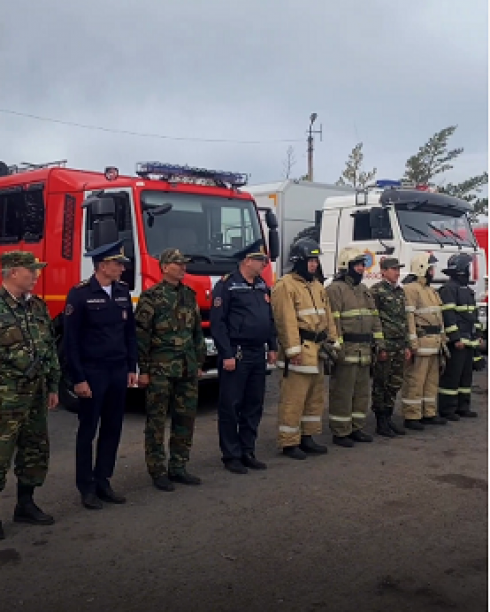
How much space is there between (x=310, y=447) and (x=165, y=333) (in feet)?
6.38

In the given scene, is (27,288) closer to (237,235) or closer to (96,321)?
(96,321)

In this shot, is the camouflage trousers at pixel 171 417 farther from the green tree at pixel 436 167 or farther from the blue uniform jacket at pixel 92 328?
the green tree at pixel 436 167

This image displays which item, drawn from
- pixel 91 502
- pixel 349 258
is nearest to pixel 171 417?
pixel 91 502

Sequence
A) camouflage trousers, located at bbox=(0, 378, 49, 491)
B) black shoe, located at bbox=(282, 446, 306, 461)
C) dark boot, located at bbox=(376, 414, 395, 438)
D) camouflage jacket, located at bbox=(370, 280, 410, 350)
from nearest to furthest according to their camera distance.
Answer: camouflage trousers, located at bbox=(0, 378, 49, 491)
black shoe, located at bbox=(282, 446, 306, 461)
dark boot, located at bbox=(376, 414, 395, 438)
camouflage jacket, located at bbox=(370, 280, 410, 350)

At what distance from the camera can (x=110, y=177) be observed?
308 inches

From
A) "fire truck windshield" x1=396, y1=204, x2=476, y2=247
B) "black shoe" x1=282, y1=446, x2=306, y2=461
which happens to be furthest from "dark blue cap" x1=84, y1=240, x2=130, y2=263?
"fire truck windshield" x1=396, y1=204, x2=476, y2=247

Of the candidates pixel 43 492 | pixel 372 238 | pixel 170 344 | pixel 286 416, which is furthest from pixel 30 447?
pixel 372 238

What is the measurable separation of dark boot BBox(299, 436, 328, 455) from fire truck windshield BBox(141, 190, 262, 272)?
228 centimetres

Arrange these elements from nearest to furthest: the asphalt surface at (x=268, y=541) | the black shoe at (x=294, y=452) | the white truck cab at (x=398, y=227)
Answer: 1. the asphalt surface at (x=268, y=541)
2. the black shoe at (x=294, y=452)
3. the white truck cab at (x=398, y=227)

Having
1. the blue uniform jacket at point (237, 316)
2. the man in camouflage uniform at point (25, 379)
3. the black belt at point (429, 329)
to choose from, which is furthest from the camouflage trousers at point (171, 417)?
the black belt at point (429, 329)

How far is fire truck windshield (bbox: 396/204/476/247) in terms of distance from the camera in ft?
32.2

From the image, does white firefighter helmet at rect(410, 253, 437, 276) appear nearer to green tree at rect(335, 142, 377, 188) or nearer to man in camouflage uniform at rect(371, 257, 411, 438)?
man in camouflage uniform at rect(371, 257, 411, 438)

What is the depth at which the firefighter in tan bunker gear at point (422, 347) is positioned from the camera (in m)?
7.52

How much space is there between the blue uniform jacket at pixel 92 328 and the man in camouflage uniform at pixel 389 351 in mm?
3203
